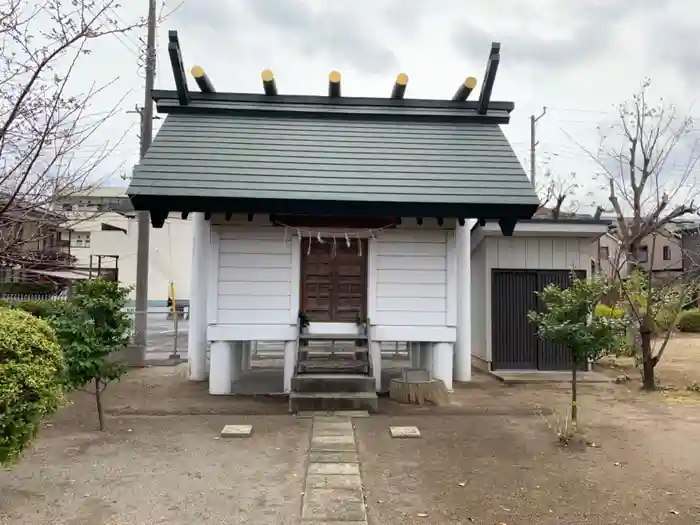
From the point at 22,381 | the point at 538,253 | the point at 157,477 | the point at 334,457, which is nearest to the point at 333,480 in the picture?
the point at 334,457

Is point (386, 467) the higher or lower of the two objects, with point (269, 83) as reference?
lower

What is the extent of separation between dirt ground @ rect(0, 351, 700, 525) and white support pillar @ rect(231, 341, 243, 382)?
1299 mm

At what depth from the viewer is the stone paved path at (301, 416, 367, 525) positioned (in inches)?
175

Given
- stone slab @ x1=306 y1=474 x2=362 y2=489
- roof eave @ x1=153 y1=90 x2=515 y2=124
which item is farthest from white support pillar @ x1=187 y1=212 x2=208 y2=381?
stone slab @ x1=306 y1=474 x2=362 y2=489

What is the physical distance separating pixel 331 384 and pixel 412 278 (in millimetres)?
2361

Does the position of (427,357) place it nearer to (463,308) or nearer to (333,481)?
(463,308)

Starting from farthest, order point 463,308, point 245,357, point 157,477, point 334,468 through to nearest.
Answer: point 245,357
point 463,308
point 334,468
point 157,477

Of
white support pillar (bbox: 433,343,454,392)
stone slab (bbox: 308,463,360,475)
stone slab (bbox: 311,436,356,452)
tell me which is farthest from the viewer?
white support pillar (bbox: 433,343,454,392)

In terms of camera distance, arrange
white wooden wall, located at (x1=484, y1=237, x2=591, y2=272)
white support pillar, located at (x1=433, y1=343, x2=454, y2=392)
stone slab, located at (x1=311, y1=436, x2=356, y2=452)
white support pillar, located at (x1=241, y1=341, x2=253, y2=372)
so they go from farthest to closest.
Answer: white support pillar, located at (x1=241, y1=341, x2=253, y2=372), white wooden wall, located at (x1=484, y1=237, x2=591, y2=272), white support pillar, located at (x1=433, y1=343, x2=454, y2=392), stone slab, located at (x1=311, y1=436, x2=356, y2=452)

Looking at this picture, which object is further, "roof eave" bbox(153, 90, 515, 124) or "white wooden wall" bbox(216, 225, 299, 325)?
"roof eave" bbox(153, 90, 515, 124)

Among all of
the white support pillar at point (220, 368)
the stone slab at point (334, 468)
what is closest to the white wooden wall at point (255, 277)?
the white support pillar at point (220, 368)

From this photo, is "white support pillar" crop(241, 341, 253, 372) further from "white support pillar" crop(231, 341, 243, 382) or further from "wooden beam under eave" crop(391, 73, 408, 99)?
"wooden beam under eave" crop(391, 73, 408, 99)

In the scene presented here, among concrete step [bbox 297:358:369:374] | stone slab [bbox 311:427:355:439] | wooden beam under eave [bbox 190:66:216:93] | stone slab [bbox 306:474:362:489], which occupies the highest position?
wooden beam under eave [bbox 190:66:216:93]

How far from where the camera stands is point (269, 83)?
398 inches
